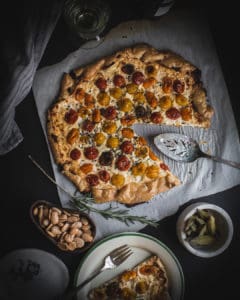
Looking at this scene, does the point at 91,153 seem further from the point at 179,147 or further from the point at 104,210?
the point at 179,147

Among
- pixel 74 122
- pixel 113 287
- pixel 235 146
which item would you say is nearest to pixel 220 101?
pixel 235 146

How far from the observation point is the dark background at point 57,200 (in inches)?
106

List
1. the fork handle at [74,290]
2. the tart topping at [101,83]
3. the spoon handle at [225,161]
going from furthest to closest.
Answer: the tart topping at [101,83] < the spoon handle at [225,161] < the fork handle at [74,290]

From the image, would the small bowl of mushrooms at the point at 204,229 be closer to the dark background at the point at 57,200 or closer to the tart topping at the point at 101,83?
the dark background at the point at 57,200

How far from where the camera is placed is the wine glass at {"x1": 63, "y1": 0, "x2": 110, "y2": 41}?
9.01 feet

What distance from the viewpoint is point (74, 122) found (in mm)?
2746

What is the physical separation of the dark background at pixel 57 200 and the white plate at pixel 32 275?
73mm

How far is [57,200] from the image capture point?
2723 mm

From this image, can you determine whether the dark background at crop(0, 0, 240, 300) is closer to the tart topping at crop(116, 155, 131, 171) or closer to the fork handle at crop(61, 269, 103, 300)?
the fork handle at crop(61, 269, 103, 300)

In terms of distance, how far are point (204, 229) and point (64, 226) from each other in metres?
0.86

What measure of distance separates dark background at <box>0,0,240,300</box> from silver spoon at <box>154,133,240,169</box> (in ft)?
0.99

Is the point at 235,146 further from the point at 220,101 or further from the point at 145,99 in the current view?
the point at 145,99

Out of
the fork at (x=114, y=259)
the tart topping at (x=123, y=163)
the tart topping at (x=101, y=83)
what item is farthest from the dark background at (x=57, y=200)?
the tart topping at (x=123, y=163)

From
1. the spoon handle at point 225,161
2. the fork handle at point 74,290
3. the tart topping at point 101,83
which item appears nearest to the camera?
the fork handle at point 74,290
